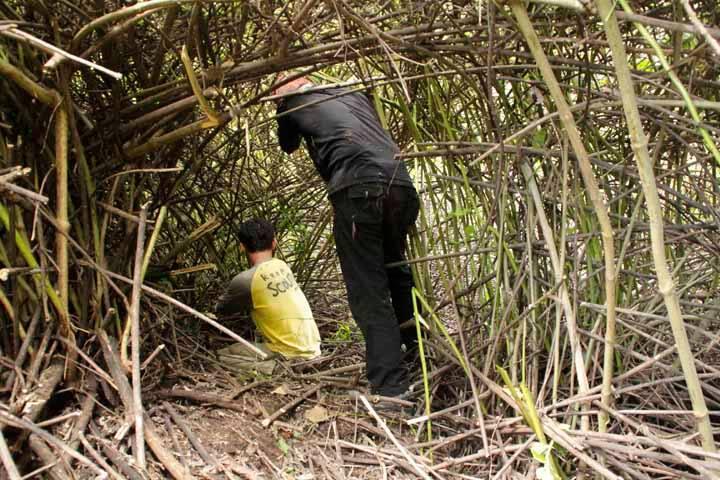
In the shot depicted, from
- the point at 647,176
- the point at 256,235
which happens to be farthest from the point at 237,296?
the point at 647,176

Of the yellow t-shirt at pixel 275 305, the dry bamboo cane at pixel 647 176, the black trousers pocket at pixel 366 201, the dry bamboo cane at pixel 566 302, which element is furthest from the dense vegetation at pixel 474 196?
the yellow t-shirt at pixel 275 305

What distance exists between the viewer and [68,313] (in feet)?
5.57

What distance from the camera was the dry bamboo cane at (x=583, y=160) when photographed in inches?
42.6

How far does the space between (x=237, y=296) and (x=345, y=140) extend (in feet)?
2.76

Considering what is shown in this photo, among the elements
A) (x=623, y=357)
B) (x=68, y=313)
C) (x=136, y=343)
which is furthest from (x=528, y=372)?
(x=68, y=313)

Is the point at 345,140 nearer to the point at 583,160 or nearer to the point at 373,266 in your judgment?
the point at 373,266

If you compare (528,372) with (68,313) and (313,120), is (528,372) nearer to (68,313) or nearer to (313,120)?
(313,120)

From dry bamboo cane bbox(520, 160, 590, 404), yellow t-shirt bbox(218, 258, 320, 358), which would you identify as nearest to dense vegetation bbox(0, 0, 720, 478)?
dry bamboo cane bbox(520, 160, 590, 404)

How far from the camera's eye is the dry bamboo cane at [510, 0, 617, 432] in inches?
42.6

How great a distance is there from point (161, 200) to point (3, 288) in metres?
0.75

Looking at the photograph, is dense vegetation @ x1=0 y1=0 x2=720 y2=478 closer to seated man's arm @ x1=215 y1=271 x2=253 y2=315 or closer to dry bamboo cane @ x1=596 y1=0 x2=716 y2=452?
dry bamboo cane @ x1=596 y1=0 x2=716 y2=452

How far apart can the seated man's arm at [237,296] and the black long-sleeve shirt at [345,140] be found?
57 cm

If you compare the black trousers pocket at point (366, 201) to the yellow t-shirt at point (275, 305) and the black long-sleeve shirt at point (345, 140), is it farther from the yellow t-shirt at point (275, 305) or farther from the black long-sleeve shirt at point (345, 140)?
the yellow t-shirt at point (275, 305)

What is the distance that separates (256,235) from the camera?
2.63m
